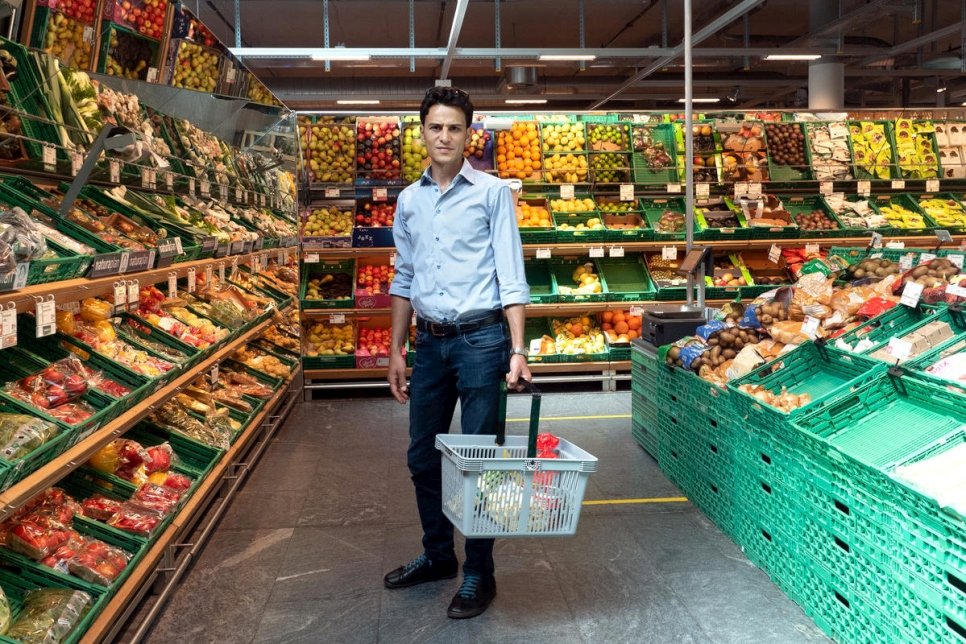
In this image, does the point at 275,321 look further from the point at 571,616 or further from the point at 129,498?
the point at 571,616

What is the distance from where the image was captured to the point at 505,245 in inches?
120

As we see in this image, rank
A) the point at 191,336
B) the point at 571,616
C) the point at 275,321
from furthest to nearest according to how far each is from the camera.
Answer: the point at 275,321, the point at 191,336, the point at 571,616

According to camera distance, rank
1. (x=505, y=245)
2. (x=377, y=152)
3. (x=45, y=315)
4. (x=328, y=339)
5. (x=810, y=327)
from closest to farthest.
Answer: (x=45, y=315)
(x=505, y=245)
(x=810, y=327)
(x=328, y=339)
(x=377, y=152)

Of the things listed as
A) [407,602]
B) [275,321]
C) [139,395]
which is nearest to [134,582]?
[139,395]

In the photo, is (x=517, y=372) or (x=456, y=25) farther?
(x=456, y=25)

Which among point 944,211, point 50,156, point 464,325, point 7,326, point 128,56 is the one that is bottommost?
point 464,325

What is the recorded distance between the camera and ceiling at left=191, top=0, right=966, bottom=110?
1023 cm

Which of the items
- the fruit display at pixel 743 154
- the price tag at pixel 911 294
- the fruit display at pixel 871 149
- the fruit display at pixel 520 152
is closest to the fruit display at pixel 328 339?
the fruit display at pixel 520 152

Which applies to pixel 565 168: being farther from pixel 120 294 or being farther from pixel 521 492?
pixel 521 492

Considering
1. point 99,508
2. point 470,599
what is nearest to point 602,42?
point 470,599

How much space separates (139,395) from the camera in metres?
3.34

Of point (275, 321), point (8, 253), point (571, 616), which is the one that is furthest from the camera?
point (275, 321)

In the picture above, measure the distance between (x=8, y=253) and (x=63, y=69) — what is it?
156 centimetres

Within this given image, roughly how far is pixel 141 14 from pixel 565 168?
450cm
